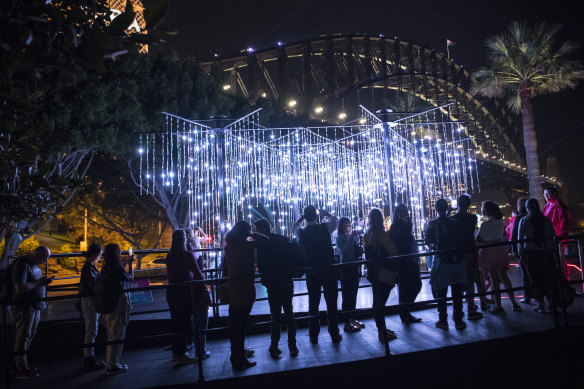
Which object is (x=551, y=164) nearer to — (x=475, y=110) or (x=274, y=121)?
(x=475, y=110)

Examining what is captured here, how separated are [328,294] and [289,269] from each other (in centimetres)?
81

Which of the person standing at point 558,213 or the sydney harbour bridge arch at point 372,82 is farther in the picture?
the sydney harbour bridge arch at point 372,82

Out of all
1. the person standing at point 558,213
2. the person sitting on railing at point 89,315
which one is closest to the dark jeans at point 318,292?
the person sitting on railing at point 89,315

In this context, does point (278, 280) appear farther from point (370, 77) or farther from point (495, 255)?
point (370, 77)

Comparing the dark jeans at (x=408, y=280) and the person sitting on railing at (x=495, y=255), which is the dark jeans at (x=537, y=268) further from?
the dark jeans at (x=408, y=280)

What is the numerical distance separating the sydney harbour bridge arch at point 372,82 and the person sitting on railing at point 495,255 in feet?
54.9

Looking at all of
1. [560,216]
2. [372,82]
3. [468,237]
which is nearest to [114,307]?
[468,237]

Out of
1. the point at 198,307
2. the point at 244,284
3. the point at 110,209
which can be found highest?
the point at 110,209

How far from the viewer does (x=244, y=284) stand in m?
4.43

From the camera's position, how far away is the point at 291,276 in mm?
4625

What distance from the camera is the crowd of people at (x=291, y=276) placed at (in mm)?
4516

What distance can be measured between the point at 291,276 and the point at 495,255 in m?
3.18

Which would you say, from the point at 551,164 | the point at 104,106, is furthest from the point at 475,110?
the point at 104,106

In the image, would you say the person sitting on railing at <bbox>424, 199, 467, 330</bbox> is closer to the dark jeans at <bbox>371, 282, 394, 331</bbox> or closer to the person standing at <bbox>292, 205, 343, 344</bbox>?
the dark jeans at <bbox>371, 282, 394, 331</bbox>
